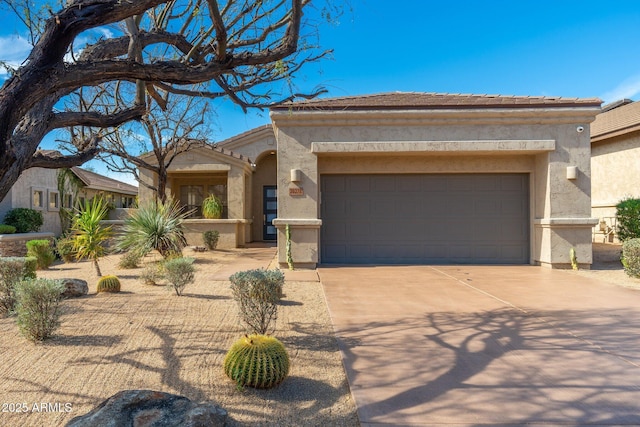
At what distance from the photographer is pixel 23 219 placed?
17.2 metres

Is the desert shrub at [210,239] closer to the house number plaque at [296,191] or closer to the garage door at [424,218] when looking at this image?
the garage door at [424,218]

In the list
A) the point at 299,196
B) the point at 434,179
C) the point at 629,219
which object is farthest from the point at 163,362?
the point at 629,219

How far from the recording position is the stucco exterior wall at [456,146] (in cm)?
1073

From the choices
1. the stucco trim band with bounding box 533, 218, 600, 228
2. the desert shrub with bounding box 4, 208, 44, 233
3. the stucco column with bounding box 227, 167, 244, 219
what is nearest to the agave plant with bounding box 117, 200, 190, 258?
the stucco column with bounding box 227, 167, 244, 219

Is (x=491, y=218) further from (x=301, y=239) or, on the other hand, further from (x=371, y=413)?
(x=371, y=413)

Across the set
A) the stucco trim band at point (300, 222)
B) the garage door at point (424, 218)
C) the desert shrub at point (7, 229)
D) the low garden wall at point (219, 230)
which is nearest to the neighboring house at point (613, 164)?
the garage door at point (424, 218)

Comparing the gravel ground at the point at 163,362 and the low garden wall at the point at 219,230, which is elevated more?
the low garden wall at the point at 219,230

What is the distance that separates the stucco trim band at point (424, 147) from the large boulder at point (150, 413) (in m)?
8.50

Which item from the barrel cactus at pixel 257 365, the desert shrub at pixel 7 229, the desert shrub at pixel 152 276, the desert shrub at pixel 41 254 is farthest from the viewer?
the desert shrub at pixel 7 229

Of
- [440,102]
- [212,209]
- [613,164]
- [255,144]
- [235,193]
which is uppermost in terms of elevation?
[255,144]

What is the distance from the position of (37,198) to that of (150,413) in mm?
20958

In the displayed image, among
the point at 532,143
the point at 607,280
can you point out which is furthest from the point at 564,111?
the point at 607,280

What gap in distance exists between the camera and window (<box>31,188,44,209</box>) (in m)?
18.8

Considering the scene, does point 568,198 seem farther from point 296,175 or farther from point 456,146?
point 296,175
